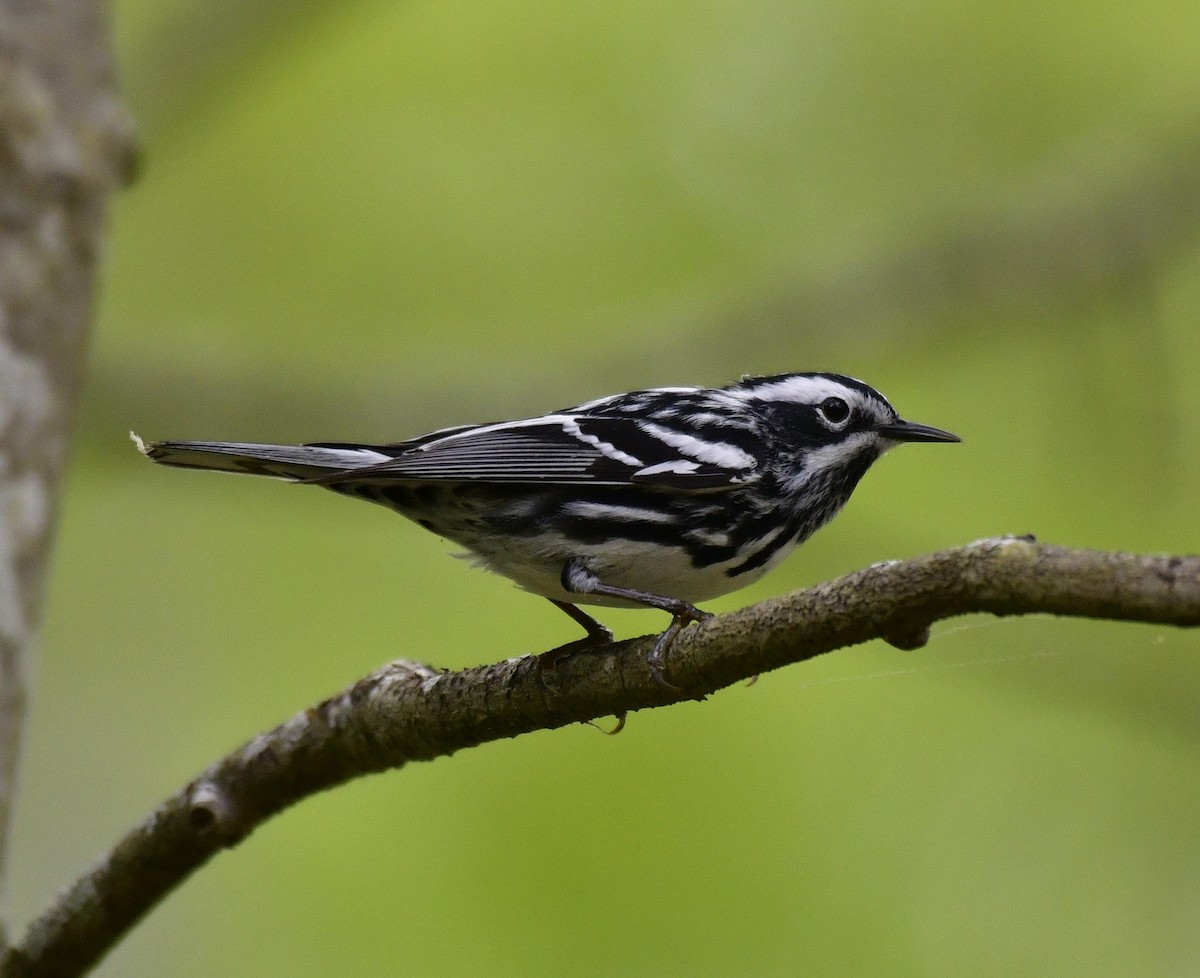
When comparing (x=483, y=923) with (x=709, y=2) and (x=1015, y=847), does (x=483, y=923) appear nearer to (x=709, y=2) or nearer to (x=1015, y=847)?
(x=1015, y=847)

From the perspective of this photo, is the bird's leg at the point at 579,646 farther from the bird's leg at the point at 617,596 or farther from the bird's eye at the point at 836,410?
the bird's eye at the point at 836,410

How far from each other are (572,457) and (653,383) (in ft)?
8.09

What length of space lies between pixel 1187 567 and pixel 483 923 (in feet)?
19.1

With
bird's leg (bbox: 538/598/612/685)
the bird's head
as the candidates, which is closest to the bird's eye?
the bird's head

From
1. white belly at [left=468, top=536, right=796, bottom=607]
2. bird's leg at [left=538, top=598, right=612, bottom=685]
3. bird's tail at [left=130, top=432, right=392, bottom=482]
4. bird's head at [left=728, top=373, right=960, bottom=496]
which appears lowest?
bird's leg at [left=538, top=598, right=612, bottom=685]

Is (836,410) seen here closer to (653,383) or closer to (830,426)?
(830,426)

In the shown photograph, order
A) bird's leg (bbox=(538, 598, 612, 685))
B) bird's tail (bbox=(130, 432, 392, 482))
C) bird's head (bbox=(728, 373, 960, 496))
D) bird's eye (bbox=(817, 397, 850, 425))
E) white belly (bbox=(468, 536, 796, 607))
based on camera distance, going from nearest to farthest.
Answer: bird's leg (bbox=(538, 598, 612, 685)) < bird's tail (bbox=(130, 432, 392, 482)) < white belly (bbox=(468, 536, 796, 607)) < bird's head (bbox=(728, 373, 960, 496)) < bird's eye (bbox=(817, 397, 850, 425))

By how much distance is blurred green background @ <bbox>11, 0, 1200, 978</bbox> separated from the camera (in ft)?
23.6

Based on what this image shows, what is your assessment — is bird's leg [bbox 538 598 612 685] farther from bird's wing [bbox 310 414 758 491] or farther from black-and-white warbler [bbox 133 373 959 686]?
bird's wing [bbox 310 414 758 491]

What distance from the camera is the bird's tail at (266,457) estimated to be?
433cm

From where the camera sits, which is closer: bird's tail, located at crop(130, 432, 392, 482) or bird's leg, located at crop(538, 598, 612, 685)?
bird's leg, located at crop(538, 598, 612, 685)

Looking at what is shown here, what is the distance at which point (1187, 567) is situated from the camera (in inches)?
87.8

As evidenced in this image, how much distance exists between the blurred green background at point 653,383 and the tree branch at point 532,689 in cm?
263

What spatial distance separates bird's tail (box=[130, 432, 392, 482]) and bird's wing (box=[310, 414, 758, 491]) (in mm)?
68
